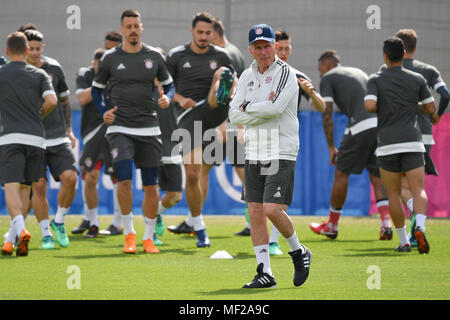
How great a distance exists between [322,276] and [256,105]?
1672 millimetres

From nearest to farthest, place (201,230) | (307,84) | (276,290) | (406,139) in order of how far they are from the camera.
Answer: (276,290)
(307,84)
(406,139)
(201,230)

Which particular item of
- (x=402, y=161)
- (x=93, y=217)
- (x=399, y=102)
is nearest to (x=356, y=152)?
(x=402, y=161)

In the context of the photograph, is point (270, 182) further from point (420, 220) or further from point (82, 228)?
point (82, 228)

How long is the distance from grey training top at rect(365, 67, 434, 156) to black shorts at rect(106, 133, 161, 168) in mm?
2377

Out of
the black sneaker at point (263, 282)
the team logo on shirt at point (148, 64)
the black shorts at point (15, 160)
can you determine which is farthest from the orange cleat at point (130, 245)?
the black sneaker at point (263, 282)

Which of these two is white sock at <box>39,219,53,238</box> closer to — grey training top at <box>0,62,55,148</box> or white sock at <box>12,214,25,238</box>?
white sock at <box>12,214,25,238</box>

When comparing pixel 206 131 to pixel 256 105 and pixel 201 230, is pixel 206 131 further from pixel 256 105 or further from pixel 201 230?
pixel 256 105

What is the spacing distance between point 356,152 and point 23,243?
466cm

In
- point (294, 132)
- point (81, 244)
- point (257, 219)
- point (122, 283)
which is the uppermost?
point (294, 132)

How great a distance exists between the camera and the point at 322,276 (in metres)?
7.88

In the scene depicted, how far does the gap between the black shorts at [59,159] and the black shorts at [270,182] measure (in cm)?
397
